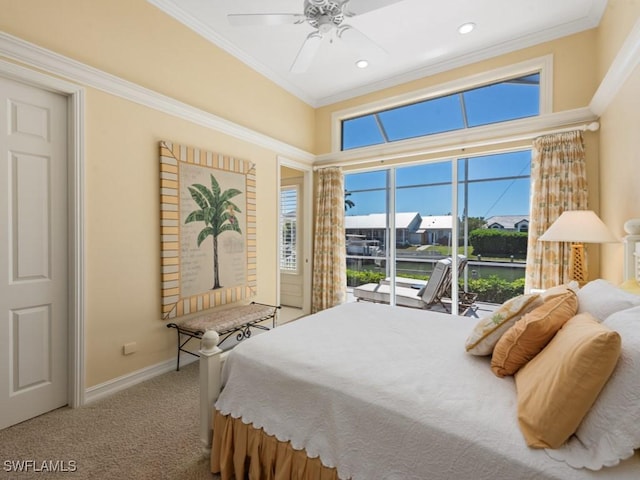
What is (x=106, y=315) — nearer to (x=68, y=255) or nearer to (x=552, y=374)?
(x=68, y=255)

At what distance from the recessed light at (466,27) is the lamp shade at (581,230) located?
2022 mm

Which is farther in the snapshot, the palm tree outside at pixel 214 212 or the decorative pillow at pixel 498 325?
the palm tree outside at pixel 214 212

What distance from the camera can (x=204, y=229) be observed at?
3.08 metres

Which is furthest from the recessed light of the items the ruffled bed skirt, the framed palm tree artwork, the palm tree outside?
the ruffled bed skirt

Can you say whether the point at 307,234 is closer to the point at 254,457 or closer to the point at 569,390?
the point at 254,457

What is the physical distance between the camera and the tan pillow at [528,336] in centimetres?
128

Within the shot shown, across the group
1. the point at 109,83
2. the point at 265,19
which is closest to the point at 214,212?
the point at 109,83

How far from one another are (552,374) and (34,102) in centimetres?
320

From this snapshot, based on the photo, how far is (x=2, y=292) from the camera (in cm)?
195

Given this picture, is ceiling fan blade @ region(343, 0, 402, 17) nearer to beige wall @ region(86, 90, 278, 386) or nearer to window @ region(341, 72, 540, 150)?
beige wall @ region(86, 90, 278, 386)

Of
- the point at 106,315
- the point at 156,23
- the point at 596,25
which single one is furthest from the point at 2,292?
the point at 596,25

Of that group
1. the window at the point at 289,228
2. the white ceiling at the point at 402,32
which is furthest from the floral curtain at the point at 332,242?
the white ceiling at the point at 402,32

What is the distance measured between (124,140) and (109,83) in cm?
42

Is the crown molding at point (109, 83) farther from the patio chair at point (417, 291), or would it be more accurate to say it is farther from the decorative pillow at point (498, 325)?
the decorative pillow at point (498, 325)
